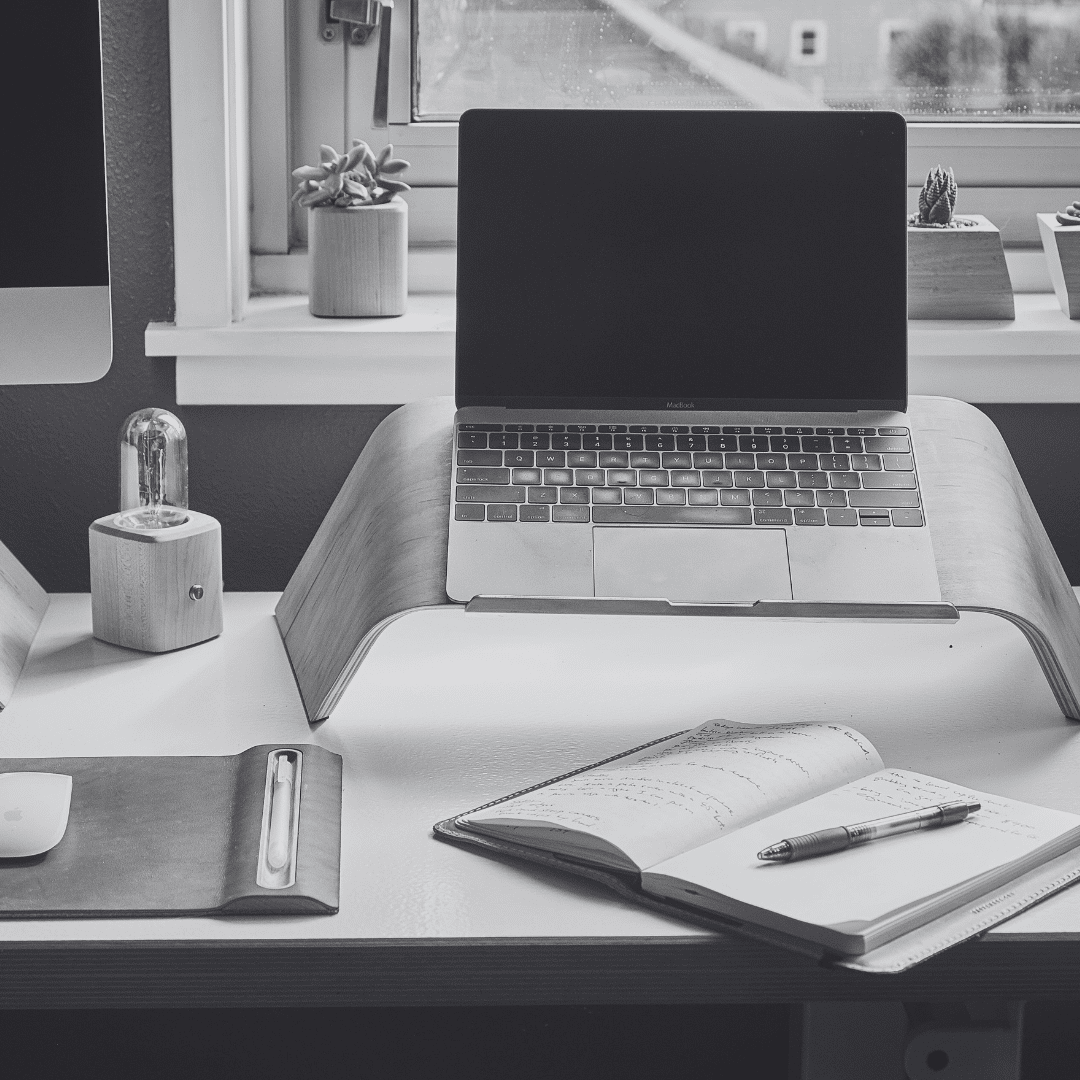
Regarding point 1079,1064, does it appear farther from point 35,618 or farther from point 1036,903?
point 35,618

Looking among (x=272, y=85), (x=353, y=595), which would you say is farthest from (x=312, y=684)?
(x=272, y=85)

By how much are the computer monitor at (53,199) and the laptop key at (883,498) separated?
1.62 feet

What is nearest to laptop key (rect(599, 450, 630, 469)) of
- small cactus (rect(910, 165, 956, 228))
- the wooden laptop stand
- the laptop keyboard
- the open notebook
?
the laptop keyboard

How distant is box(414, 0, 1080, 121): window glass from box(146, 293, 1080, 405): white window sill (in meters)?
0.26

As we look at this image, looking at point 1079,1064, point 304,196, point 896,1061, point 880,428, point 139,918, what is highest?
point 304,196

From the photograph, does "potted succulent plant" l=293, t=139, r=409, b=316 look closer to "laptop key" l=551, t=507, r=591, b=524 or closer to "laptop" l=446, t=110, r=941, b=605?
"laptop" l=446, t=110, r=941, b=605

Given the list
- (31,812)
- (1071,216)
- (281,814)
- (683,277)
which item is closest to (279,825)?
(281,814)

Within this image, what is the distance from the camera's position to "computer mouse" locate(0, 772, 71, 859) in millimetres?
650

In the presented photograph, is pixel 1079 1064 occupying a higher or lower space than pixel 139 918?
lower

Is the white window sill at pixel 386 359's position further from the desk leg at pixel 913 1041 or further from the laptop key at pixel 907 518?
the desk leg at pixel 913 1041

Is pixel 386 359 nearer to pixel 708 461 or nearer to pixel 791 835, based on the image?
pixel 708 461

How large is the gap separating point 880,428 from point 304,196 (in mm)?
524

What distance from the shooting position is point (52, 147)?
2.84 feet

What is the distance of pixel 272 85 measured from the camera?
4.10 ft
